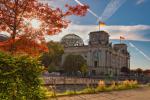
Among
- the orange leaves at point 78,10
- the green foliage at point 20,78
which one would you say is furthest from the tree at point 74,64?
the green foliage at point 20,78

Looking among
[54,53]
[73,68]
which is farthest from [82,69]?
[54,53]

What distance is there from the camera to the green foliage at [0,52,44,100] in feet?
35.2

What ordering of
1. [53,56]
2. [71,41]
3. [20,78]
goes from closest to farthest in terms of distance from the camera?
[20,78] < [53,56] < [71,41]

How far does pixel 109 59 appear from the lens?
17450 centimetres

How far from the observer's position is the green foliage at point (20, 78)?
1074 centimetres

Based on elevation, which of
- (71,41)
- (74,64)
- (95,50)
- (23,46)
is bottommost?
(23,46)

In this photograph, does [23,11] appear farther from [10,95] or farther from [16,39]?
[10,95]

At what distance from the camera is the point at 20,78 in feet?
36.8

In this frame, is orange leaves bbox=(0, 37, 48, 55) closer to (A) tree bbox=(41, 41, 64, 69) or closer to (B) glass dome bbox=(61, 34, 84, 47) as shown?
(A) tree bbox=(41, 41, 64, 69)

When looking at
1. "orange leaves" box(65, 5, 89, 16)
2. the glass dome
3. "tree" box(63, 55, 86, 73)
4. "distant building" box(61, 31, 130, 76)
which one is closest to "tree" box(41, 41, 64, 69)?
"tree" box(63, 55, 86, 73)

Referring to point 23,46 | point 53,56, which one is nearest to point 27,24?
point 23,46

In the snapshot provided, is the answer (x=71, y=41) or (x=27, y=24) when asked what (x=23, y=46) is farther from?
(x=71, y=41)

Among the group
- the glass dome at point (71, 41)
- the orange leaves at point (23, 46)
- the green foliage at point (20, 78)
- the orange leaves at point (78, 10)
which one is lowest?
the green foliage at point (20, 78)

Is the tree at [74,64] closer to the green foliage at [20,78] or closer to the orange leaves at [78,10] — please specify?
the orange leaves at [78,10]
